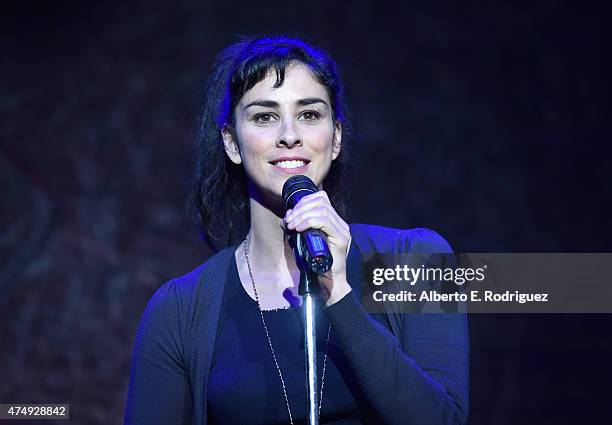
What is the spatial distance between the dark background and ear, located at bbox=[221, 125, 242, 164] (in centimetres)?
90

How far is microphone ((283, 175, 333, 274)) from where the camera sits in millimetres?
1068

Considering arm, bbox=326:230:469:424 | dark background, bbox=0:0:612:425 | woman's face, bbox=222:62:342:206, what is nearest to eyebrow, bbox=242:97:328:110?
woman's face, bbox=222:62:342:206

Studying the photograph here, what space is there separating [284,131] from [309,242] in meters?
0.48

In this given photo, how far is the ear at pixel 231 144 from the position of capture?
5.76 ft

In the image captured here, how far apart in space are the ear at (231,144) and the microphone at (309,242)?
1.72 ft

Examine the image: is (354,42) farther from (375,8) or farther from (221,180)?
(221,180)

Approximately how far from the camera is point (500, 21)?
264cm

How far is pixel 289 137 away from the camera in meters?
1.51

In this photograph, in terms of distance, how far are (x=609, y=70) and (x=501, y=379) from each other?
1.12 metres

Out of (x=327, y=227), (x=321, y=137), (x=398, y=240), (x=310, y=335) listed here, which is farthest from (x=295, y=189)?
(x=398, y=240)

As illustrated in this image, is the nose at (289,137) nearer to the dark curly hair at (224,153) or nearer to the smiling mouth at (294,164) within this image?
the smiling mouth at (294,164)

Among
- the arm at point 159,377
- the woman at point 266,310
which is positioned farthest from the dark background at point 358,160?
the arm at point 159,377

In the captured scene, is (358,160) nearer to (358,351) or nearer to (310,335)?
(358,351)

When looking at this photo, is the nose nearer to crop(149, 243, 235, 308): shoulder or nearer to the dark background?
crop(149, 243, 235, 308): shoulder
